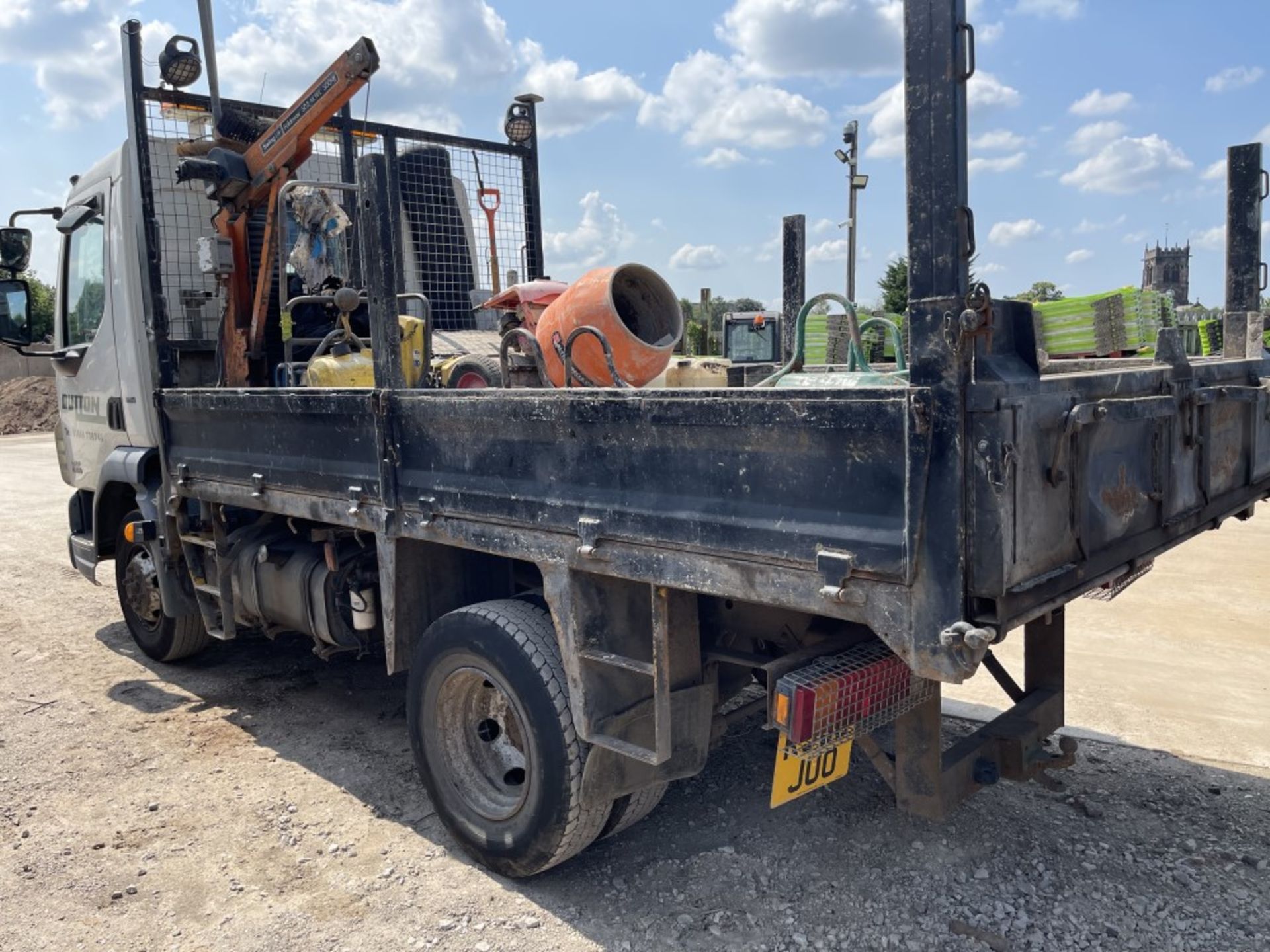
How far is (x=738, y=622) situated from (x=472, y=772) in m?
1.16

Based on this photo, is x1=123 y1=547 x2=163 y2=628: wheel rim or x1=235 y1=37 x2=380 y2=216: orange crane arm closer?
x1=235 y1=37 x2=380 y2=216: orange crane arm

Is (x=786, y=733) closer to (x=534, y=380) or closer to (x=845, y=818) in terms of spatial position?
(x=845, y=818)

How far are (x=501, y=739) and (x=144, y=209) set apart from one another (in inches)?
139

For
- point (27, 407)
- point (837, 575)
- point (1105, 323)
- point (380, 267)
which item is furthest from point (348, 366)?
point (27, 407)

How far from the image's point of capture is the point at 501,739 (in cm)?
356

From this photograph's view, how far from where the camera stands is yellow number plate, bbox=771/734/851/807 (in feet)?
9.18

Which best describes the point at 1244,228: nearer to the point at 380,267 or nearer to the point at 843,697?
the point at 843,697

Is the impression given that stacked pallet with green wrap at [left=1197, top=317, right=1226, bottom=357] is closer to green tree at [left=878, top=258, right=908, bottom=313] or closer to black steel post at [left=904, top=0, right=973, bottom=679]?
green tree at [left=878, top=258, right=908, bottom=313]

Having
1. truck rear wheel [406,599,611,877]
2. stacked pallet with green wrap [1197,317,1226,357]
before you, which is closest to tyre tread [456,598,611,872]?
truck rear wheel [406,599,611,877]

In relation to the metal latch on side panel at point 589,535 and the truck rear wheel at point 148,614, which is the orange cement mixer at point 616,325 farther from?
the truck rear wheel at point 148,614

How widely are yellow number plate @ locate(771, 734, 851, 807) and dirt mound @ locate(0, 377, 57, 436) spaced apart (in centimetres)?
2877

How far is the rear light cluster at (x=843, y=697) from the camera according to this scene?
255cm

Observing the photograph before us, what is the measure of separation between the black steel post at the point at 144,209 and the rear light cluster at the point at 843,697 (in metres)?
4.04

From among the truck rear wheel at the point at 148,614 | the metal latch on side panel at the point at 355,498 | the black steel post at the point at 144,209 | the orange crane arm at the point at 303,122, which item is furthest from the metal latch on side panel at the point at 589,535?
the truck rear wheel at the point at 148,614
